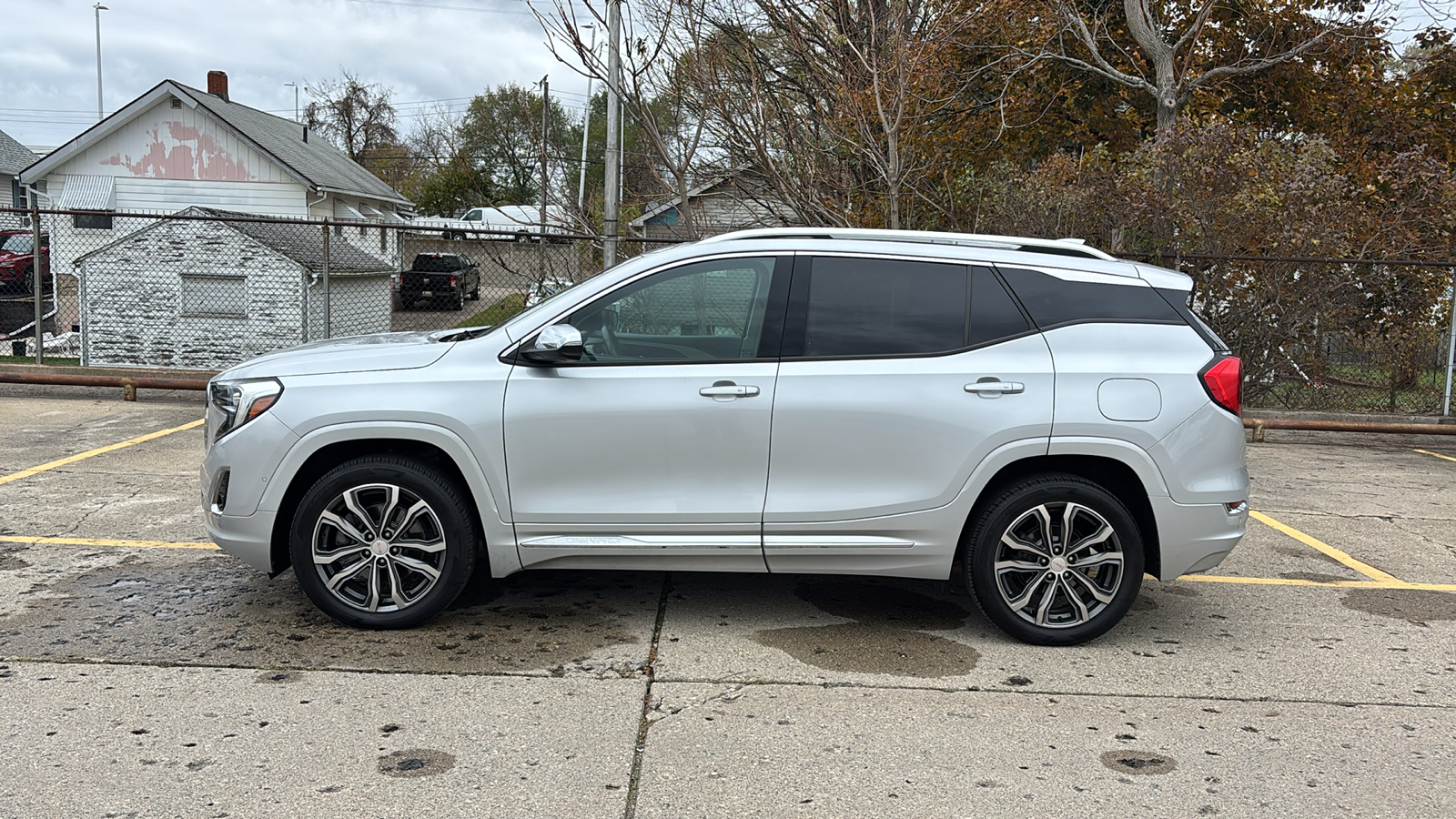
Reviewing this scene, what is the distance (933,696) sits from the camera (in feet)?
14.4

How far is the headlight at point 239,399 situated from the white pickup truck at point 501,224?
5.52m

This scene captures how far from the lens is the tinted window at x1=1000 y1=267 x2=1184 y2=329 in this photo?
4961 mm

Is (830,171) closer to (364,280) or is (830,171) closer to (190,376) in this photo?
(364,280)

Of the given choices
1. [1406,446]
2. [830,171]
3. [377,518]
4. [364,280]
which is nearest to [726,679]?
[377,518]

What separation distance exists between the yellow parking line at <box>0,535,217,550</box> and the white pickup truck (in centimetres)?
460

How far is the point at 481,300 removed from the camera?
1404cm

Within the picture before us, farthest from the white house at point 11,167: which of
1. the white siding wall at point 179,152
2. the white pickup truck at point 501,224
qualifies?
the white siding wall at point 179,152

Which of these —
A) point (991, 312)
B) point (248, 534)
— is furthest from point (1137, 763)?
point (248, 534)

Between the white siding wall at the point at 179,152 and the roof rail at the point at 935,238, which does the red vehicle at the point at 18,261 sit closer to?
the white siding wall at the point at 179,152

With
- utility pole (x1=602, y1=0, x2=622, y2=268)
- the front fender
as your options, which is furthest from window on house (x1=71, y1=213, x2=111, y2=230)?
the front fender

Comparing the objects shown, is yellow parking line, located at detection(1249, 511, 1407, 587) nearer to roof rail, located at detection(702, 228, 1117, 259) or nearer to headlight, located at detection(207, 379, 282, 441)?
roof rail, located at detection(702, 228, 1117, 259)

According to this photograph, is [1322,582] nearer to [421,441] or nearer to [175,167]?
[421,441]

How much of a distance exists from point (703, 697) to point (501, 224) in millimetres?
41912

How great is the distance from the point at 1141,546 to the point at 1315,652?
3.16ft
